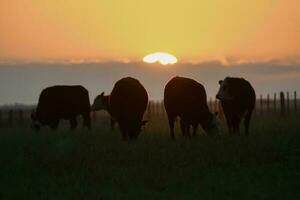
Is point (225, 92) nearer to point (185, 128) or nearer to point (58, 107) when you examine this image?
point (185, 128)

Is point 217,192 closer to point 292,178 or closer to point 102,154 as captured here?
point 292,178

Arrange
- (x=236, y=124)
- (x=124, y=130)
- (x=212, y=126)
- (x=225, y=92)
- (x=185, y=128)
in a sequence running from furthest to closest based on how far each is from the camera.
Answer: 1. (x=225, y=92)
2. (x=236, y=124)
3. (x=212, y=126)
4. (x=185, y=128)
5. (x=124, y=130)

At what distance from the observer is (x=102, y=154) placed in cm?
1634

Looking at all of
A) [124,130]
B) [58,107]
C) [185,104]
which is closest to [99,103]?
[58,107]

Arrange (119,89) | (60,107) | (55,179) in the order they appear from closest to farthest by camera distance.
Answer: (55,179) → (119,89) → (60,107)

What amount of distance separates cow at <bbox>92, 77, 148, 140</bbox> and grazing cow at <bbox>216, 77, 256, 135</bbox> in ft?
9.07

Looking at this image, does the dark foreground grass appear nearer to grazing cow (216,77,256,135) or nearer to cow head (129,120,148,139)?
cow head (129,120,148,139)

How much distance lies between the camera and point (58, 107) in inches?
1236

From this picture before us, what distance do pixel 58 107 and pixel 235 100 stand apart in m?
9.83

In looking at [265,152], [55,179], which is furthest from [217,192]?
[265,152]

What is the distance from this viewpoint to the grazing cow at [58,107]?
31312mm

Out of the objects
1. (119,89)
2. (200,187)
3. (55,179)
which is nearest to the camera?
(200,187)

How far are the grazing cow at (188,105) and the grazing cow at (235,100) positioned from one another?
2.51ft

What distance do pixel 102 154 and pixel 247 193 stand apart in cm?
549
